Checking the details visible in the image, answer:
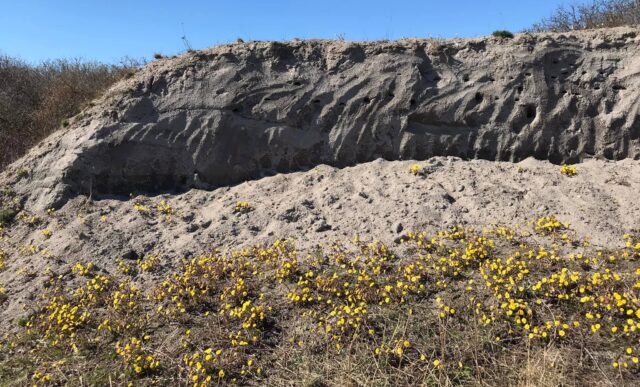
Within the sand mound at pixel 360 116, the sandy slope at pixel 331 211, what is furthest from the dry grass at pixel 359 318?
the sand mound at pixel 360 116

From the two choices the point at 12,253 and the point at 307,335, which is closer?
the point at 307,335

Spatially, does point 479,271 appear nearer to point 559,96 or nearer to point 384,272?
point 384,272

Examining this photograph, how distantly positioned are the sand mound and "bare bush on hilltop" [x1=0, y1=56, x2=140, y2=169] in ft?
4.48

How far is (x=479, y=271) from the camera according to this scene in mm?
5047

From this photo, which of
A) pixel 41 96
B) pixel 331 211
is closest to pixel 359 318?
pixel 331 211

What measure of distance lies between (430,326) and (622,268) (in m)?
2.09

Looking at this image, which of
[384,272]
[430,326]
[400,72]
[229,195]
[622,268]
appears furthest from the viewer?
[400,72]

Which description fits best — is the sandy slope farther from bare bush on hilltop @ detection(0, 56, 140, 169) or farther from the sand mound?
bare bush on hilltop @ detection(0, 56, 140, 169)

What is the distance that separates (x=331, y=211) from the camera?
6574 millimetres

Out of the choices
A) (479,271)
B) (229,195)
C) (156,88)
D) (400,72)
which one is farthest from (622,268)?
(156,88)

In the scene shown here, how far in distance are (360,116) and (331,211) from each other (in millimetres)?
1920

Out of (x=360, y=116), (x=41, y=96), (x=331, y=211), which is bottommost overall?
(x=331, y=211)

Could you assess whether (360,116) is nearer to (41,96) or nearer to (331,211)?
(331,211)

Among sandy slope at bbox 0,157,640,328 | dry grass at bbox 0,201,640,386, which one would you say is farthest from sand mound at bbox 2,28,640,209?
dry grass at bbox 0,201,640,386
